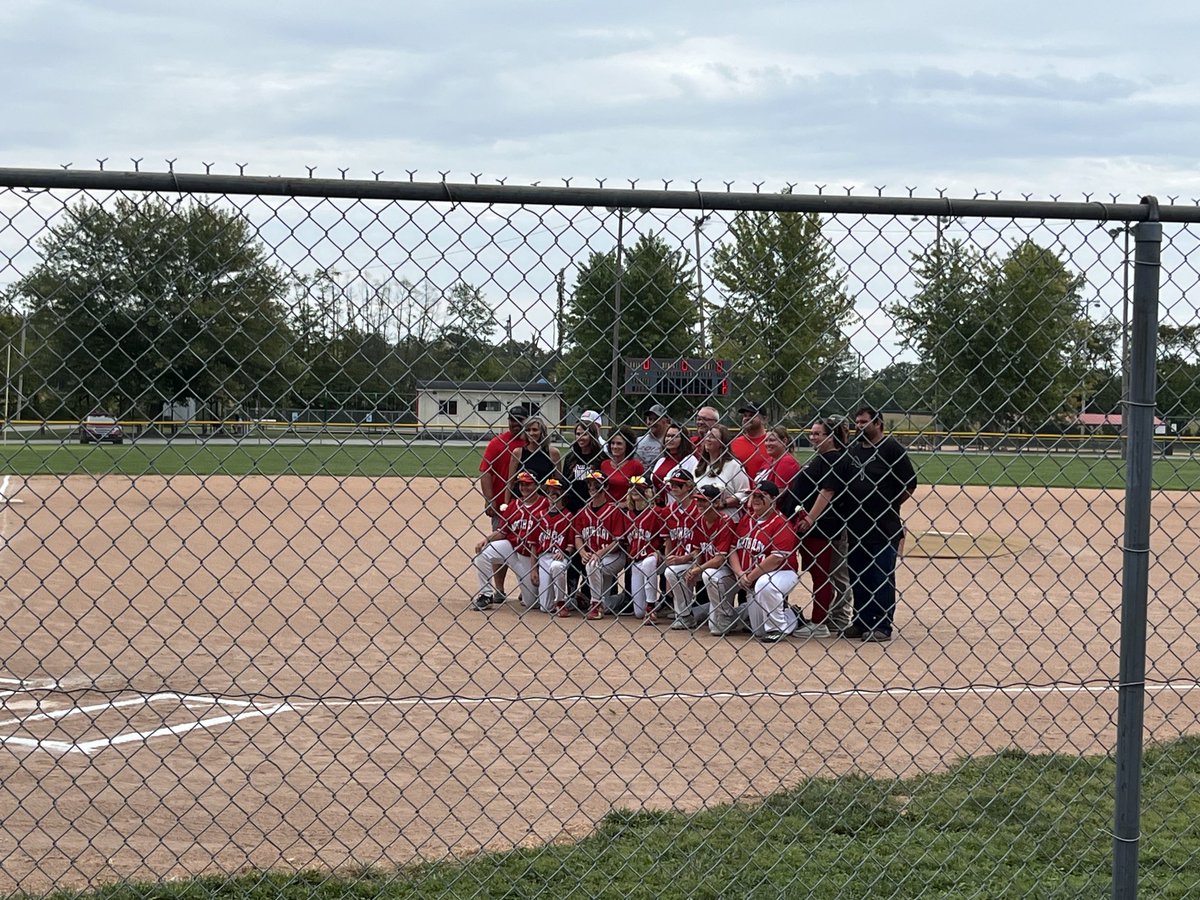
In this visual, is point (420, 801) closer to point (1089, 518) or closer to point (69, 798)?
point (69, 798)

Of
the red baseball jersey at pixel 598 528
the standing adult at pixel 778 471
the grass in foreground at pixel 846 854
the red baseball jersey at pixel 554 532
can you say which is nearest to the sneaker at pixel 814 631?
the standing adult at pixel 778 471

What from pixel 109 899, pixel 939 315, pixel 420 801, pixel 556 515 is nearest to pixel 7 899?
pixel 109 899

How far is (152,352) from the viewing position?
3.44 meters

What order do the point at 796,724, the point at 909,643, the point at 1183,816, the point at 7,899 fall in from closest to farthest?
the point at 7,899
the point at 1183,816
the point at 796,724
the point at 909,643

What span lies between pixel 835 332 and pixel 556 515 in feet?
22.6

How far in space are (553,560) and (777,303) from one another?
7.51 metres

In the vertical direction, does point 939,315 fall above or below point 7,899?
above

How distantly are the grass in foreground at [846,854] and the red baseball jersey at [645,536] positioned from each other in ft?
13.8

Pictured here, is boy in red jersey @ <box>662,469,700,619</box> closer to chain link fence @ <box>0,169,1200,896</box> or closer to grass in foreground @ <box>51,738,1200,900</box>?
chain link fence @ <box>0,169,1200,896</box>

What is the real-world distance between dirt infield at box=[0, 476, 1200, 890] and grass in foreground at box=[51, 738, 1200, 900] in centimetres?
30

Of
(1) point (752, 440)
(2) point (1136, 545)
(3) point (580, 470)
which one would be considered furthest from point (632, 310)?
(3) point (580, 470)

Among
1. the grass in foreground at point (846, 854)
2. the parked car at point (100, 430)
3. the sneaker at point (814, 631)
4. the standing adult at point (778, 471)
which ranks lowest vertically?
the sneaker at point (814, 631)

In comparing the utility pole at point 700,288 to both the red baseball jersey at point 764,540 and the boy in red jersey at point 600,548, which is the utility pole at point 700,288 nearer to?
the red baseball jersey at point 764,540

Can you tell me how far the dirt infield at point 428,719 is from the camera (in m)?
5.48
